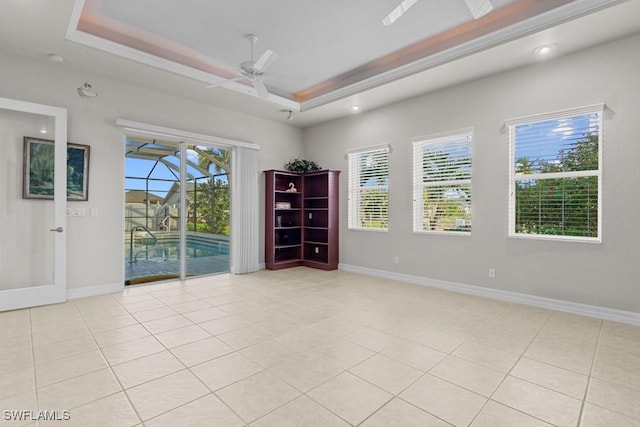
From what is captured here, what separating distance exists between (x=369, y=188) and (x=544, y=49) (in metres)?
3.17

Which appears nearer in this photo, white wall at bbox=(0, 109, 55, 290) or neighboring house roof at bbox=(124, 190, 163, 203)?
white wall at bbox=(0, 109, 55, 290)

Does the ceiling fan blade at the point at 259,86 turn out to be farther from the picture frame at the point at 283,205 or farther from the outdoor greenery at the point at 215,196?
the picture frame at the point at 283,205

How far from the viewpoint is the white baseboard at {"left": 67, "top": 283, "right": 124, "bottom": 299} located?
4215 mm

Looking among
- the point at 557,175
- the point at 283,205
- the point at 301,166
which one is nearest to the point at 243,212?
the point at 283,205

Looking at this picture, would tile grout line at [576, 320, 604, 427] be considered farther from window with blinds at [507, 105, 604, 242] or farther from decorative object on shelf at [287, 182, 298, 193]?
decorative object on shelf at [287, 182, 298, 193]

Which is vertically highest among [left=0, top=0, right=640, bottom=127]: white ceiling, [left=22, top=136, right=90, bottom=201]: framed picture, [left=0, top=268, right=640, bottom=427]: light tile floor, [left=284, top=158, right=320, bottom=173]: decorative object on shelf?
[left=0, top=0, right=640, bottom=127]: white ceiling

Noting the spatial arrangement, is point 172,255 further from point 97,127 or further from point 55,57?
point 55,57

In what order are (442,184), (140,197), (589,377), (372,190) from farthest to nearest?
(372,190) < (140,197) < (442,184) < (589,377)

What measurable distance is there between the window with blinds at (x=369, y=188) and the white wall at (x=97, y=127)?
3222mm

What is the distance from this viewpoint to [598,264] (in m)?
3.54

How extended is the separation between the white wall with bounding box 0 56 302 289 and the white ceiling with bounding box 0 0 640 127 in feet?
0.67

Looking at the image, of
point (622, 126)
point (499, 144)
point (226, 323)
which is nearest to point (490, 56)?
point (499, 144)

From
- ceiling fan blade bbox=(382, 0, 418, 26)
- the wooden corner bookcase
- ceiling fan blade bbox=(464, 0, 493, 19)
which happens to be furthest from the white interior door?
ceiling fan blade bbox=(464, 0, 493, 19)

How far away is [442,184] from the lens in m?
4.89
